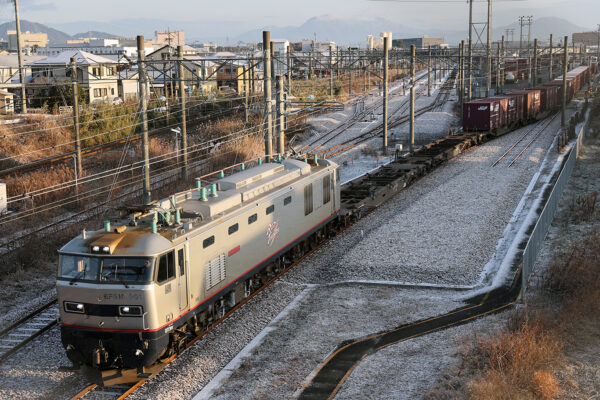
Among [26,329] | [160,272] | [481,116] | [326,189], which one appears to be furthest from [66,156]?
[160,272]

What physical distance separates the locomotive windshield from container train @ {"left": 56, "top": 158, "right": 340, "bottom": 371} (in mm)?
20

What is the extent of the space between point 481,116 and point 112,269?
133 ft

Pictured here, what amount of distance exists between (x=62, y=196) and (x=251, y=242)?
18.6m

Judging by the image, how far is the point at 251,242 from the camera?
1744cm

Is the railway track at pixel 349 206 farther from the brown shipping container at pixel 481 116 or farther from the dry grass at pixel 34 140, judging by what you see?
the dry grass at pixel 34 140

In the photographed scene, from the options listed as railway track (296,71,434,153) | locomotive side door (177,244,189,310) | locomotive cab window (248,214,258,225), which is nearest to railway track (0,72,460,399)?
locomotive side door (177,244,189,310)

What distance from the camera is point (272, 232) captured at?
18812mm

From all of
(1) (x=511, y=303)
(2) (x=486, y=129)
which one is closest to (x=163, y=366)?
(1) (x=511, y=303)

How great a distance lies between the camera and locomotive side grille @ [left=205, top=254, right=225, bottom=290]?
15.2 m

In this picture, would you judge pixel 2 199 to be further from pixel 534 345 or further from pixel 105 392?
pixel 534 345

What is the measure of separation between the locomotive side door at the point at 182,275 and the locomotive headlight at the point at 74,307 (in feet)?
6.53

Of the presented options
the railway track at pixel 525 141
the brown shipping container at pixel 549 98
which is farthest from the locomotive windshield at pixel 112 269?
the brown shipping container at pixel 549 98

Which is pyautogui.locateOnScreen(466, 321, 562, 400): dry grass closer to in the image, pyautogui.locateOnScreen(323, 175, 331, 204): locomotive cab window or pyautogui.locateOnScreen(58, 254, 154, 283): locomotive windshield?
pyautogui.locateOnScreen(58, 254, 154, 283): locomotive windshield

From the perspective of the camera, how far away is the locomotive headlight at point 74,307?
43.1 feet
